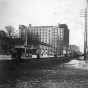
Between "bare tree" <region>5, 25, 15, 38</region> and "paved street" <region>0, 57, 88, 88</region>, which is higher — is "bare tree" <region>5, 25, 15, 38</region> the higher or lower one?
the higher one

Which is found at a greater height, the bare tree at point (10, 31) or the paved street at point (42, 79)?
the bare tree at point (10, 31)

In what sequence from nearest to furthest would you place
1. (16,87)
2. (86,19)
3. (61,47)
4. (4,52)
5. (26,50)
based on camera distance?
(16,87)
(26,50)
(86,19)
(4,52)
(61,47)

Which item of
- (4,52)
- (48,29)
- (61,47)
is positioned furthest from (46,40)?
(4,52)

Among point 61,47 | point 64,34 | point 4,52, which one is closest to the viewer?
point 4,52

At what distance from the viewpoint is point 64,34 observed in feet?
514

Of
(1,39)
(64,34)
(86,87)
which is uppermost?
(64,34)

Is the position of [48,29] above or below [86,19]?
above

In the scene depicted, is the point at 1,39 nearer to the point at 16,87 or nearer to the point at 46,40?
the point at 16,87

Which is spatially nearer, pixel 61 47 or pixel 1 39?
pixel 1 39

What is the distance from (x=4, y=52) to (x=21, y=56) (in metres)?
32.0

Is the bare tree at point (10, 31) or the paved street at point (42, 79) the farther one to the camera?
the bare tree at point (10, 31)

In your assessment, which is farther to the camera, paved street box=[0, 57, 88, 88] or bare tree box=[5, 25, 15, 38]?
bare tree box=[5, 25, 15, 38]

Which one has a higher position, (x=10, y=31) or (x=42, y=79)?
(x=10, y=31)

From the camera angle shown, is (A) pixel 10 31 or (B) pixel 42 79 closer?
(B) pixel 42 79
